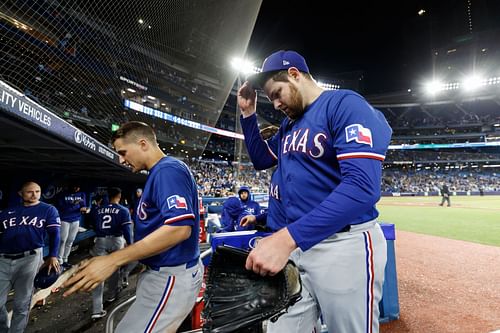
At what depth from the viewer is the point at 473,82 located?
35.9 meters

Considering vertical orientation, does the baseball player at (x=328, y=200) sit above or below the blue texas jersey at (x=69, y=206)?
above

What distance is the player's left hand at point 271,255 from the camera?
85cm

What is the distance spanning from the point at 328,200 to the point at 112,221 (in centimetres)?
486

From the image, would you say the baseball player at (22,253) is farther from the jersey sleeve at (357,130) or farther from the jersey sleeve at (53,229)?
the jersey sleeve at (357,130)

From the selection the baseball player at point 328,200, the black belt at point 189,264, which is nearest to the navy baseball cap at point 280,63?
the baseball player at point 328,200

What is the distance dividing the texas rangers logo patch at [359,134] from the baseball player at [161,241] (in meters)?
1.01

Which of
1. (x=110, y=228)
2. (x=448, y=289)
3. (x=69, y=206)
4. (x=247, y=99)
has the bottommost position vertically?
(x=448, y=289)

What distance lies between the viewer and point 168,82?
18422 mm

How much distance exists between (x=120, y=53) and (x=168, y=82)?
1137cm

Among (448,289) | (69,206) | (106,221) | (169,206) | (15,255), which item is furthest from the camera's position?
(69,206)

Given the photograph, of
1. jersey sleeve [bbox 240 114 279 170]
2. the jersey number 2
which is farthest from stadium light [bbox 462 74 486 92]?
the jersey number 2

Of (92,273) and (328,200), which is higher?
(328,200)

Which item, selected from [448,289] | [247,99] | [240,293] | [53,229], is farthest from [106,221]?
[448,289]

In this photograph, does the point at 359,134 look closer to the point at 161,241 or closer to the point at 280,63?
the point at 280,63
